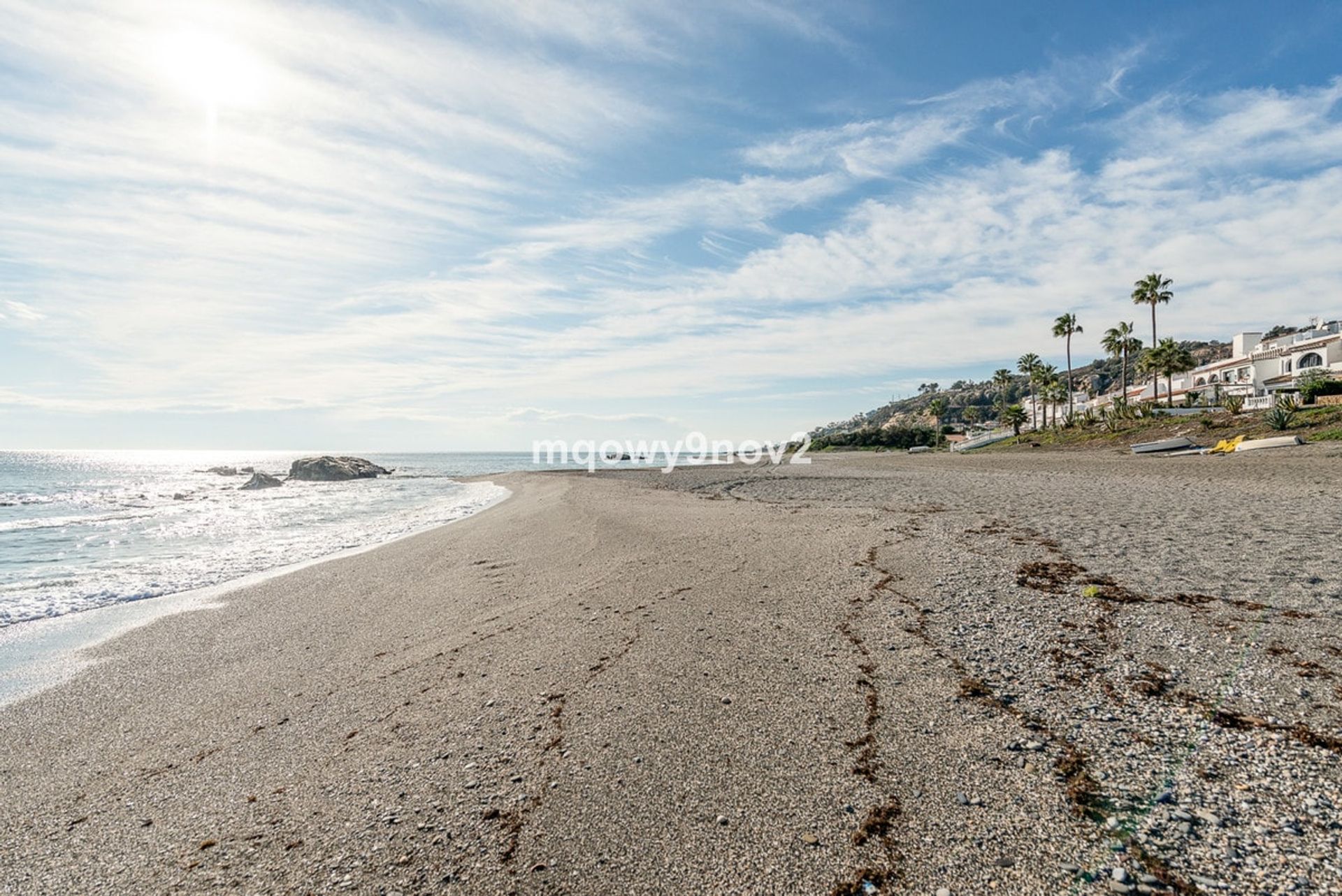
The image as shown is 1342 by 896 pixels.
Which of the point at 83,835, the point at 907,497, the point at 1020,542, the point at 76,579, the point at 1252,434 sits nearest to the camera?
the point at 83,835

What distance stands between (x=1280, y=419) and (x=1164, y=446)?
5.33 m

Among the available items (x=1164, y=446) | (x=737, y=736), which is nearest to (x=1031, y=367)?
(x=1164, y=446)

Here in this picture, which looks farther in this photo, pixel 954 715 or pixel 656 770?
pixel 954 715

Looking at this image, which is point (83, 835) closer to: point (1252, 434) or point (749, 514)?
point (749, 514)

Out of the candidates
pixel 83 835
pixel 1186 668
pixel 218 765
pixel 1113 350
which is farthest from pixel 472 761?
pixel 1113 350

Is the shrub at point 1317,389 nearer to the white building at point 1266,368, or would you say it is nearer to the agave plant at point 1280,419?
the white building at point 1266,368

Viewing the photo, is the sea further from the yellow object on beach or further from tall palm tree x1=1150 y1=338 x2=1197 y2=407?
tall palm tree x1=1150 y1=338 x2=1197 y2=407

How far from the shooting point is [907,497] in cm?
2088

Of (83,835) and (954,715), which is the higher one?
(954,715)

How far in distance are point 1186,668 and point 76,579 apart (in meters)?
20.8

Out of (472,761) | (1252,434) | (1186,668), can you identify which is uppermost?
(1252,434)

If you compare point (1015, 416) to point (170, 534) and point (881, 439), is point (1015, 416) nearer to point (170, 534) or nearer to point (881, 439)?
point (881, 439)

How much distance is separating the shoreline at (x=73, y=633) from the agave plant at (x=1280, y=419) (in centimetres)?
4781

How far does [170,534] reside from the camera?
21.6m
